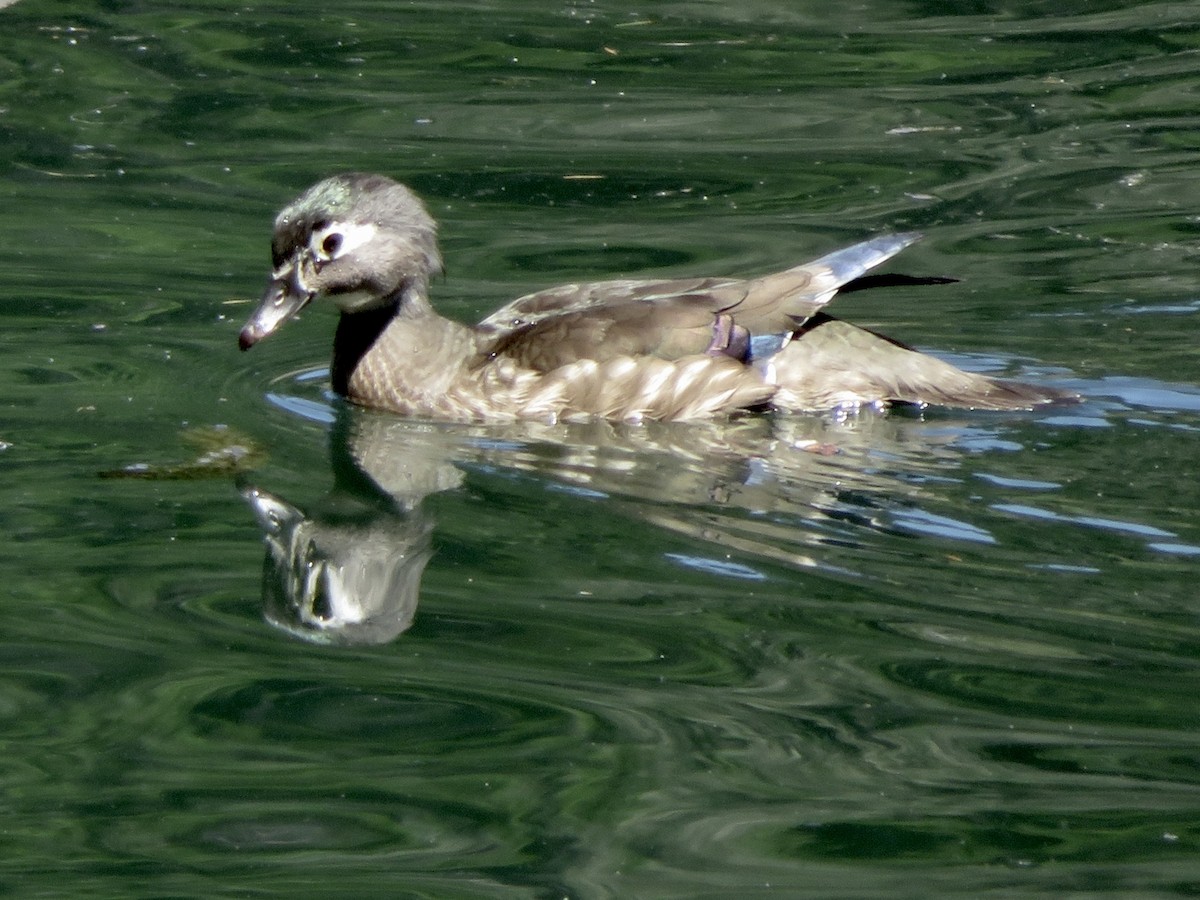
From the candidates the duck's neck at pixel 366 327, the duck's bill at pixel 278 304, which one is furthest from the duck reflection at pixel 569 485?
the duck's bill at pixel 278 304

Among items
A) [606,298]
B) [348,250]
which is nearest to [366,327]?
[348,250]

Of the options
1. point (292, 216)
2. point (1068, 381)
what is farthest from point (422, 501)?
point (1068, 381)

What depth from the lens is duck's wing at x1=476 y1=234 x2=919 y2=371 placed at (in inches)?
295

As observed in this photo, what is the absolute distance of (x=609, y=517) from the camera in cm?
642

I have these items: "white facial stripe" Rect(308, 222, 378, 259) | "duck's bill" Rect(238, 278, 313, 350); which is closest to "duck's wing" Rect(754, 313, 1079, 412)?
"white facial stripe" Rect(308, 222, 378, 259)

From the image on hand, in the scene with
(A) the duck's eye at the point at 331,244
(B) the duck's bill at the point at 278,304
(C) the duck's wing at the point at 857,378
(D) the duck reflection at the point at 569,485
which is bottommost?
(D) the duck reflection at the point at 569,485

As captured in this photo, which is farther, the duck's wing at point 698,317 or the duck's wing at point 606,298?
the duck's wing at point 606,298

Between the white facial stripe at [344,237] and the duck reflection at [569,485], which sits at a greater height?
the white facial stripe at [344,237]

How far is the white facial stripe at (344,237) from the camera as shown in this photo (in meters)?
7.67

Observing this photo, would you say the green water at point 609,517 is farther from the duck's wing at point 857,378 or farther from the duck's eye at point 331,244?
the duck's eye at point 331,244

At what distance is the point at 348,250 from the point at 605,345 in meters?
1.06

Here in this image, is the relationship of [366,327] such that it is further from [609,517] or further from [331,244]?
[609,517]

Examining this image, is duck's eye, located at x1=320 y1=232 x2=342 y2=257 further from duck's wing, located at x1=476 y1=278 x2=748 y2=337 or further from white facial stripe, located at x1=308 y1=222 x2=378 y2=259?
duck's wing, located at x1=476 y1=278 x2=748 y2=337

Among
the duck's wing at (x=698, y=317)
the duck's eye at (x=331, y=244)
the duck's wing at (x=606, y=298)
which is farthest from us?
the duck's eye at (x=331, y=244)
